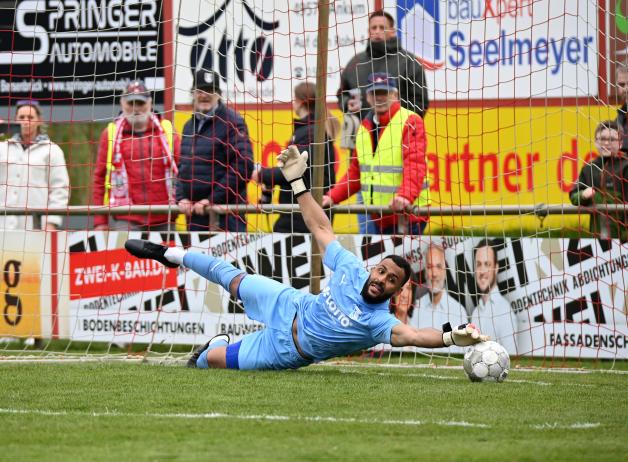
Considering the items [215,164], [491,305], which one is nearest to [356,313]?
[491,305]

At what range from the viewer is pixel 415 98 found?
1213cm

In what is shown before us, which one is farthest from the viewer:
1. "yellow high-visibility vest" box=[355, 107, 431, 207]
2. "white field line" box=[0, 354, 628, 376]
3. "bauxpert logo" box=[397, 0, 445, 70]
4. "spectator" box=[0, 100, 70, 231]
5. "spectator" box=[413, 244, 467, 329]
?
"bauxpert logo" box=[397, 0, 445, 70]

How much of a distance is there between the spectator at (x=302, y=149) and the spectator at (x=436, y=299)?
4.07 ft

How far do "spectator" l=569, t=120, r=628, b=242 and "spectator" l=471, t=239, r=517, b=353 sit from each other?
96 cm

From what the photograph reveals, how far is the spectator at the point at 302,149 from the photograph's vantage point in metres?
11.9

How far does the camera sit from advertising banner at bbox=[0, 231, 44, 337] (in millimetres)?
12422

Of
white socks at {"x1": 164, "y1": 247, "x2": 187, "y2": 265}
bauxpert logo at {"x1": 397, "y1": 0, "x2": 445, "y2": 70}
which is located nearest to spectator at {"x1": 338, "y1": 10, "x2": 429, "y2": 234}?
bauxpert logo at {"x1": 397, "y1": 0, "x2": 445, "y2": 70}

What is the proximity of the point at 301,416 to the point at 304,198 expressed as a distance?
10.0 feet

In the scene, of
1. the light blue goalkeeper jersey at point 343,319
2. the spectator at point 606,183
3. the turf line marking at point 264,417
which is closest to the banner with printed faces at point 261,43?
the spectator at point 606,183

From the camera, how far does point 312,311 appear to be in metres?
9.08

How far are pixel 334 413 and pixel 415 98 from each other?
224 inches

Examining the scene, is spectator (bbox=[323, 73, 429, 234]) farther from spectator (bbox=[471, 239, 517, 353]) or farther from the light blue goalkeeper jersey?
the light blue goalkeeper jersey

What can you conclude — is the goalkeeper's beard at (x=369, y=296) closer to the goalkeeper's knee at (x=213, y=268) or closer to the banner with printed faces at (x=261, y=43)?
the goalkeeper's knee at (x=213, y=268)

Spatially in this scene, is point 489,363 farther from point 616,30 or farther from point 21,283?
point 21,283
